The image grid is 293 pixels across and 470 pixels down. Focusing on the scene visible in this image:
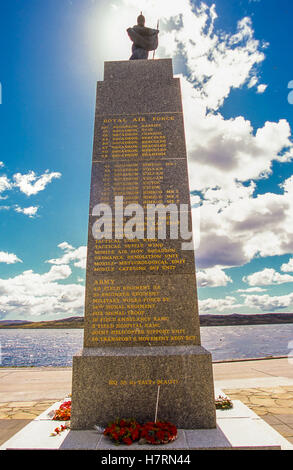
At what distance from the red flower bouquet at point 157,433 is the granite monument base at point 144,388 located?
1.23ft

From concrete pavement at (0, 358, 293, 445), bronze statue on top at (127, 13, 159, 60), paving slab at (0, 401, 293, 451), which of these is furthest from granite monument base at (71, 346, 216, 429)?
bronze statue on top at (127, 13, 159, 60)

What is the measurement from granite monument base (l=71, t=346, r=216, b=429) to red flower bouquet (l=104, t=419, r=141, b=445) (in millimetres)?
308

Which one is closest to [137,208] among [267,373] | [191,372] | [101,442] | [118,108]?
[118,108]

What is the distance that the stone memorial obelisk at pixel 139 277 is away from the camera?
4.56 m

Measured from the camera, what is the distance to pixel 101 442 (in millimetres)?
3906

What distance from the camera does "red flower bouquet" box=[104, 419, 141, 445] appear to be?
12.7 ft

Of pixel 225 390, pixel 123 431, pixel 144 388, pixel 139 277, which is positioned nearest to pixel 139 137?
pixel 139 277

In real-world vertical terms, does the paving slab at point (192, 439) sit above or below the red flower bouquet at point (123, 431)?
below

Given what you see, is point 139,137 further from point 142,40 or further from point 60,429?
point 60,429

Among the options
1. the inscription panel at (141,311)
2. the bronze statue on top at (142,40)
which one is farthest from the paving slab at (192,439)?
the bronze statue on top at (142,40)

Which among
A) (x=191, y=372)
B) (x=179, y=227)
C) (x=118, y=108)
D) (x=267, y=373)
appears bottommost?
(x=267, y=373)

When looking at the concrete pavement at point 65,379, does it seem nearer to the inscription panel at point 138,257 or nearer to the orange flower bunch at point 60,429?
the orange flower bunch at point 60,429
